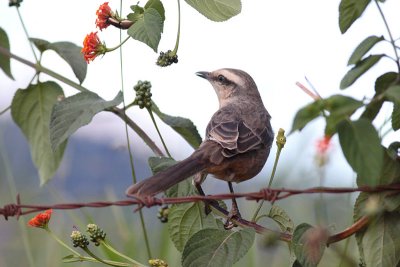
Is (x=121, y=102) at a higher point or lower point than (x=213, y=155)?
higher

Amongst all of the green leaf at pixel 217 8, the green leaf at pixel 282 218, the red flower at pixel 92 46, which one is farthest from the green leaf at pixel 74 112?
the green leaf at pixel 282 218

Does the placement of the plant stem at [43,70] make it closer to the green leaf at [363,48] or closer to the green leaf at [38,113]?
the green leaf at [38,113]

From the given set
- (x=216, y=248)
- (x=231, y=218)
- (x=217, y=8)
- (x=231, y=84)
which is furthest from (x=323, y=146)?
(x=231, y=84)

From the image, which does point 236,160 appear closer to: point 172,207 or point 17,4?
point 172,207

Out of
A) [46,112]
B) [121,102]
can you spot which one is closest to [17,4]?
[46,112]

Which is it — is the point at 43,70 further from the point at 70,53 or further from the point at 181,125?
the point at 181,125

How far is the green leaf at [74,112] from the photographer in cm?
389

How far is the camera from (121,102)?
4.01m

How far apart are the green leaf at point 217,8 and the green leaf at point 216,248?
3.51ft

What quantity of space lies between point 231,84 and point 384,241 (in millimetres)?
2543

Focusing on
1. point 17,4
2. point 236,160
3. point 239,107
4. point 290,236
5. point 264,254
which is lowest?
point 264,254

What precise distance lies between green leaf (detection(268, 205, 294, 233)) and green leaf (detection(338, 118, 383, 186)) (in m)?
1.09

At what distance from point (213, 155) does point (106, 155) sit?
5.71 metres

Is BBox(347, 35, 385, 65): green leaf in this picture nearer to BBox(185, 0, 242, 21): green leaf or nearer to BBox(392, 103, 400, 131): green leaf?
BBox(392, 103, 400, 131): green leaf
